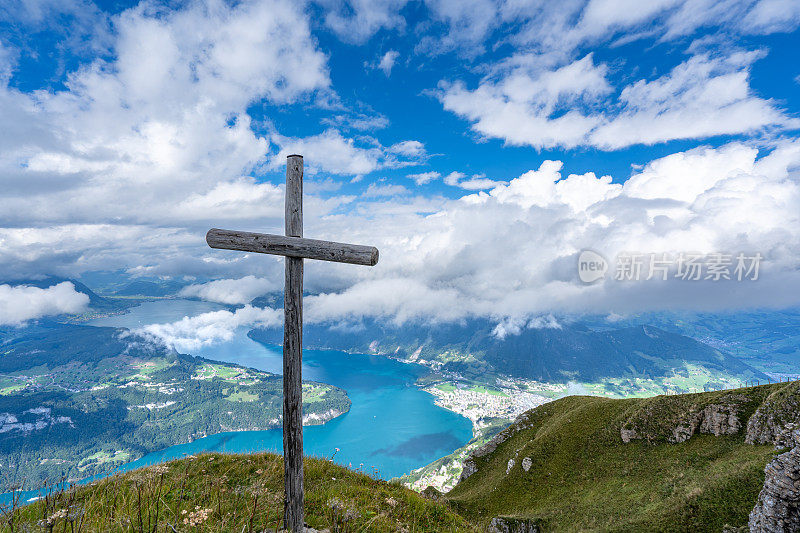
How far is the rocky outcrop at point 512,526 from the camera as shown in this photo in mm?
24250

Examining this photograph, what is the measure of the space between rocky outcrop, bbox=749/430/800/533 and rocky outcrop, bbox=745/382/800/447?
12.8 meters

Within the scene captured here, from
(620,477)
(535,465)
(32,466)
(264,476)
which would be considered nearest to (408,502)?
(264,476)

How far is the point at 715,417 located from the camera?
27828 mm

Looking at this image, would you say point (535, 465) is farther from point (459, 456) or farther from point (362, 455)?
point (362, 455)

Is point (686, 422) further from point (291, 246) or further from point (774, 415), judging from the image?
point (291, 246)

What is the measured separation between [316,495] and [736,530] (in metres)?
21.9

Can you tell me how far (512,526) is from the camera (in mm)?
24500

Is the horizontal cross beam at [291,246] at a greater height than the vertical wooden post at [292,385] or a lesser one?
greater

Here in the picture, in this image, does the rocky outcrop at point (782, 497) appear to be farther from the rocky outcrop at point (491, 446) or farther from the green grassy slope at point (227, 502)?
the rocky outcrop at point (491, 446)

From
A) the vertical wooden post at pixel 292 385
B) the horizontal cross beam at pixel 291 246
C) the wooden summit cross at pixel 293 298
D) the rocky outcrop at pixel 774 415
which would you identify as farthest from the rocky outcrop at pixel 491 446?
the horizontal cross beam at pixel 291 246

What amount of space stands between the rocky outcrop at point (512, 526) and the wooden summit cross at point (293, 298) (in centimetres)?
2401

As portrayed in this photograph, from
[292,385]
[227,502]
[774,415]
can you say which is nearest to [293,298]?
[292,385]

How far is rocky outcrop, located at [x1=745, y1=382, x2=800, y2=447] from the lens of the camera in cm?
2273

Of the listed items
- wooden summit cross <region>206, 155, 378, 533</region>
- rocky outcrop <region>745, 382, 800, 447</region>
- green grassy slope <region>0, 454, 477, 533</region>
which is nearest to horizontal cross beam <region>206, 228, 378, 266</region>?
wooden summit cross <region>206, 155, 378, 533</region>
